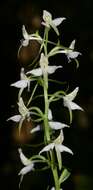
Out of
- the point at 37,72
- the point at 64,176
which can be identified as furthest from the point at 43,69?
the point at 64,176

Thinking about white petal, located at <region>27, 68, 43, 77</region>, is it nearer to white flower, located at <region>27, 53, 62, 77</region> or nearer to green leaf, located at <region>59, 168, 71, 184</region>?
white flower, located at <region>27, 53, 62, 77</region>

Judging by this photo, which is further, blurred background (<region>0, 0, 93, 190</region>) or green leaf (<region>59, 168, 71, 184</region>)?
blurred background (<region>0, 0, 93, 190</region>)

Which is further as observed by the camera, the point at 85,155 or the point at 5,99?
the point at 5,99

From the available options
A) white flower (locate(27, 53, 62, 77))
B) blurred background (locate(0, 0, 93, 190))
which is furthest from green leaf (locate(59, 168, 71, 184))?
blurred background (locate(0, 0, 93, 190))

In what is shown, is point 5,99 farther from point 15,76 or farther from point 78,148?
point 78,148

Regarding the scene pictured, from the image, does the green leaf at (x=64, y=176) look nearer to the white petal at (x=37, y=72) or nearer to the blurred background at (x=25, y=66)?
the white petal at (x=37, y=72)

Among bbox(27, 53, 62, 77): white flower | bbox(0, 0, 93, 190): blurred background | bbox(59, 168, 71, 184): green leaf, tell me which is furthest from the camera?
bbox(0, 0, 93, 190): blurred background

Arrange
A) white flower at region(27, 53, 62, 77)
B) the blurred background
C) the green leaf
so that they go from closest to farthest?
1. white flower at region(27, 53, 62, 77)
2. the green leaf
3. the blurred background

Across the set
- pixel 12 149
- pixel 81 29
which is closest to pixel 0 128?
pixel 12 149

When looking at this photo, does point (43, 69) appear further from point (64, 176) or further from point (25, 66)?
point (25, 66)
